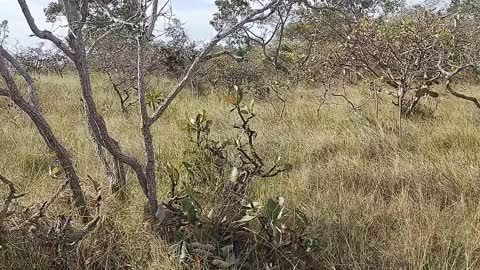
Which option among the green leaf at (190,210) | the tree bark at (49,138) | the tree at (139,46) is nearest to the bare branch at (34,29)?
the tree at (139,46)

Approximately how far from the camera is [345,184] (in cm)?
258

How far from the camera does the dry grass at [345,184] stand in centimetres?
186

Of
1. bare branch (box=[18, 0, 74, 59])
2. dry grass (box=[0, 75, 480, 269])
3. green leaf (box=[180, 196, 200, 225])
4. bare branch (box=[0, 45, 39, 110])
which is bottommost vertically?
dry grass (box=[0, 75, 480, 269])

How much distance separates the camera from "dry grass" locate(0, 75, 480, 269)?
186 centimetres

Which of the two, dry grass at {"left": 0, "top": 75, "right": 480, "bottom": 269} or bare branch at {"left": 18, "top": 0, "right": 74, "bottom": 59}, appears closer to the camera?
bare branch at {"left": 18, "top": 0, "right": 74, "bottom": 59}

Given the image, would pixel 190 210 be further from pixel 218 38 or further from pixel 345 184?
pixel 345 184

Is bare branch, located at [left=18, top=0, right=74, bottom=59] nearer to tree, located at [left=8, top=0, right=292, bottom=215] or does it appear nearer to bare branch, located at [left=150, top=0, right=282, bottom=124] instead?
tree, located at [left=8, top=0, right=292, bottom=215]

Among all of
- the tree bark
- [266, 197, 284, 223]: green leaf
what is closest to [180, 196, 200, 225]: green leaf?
[266, 197, 284, 223]: green leaf

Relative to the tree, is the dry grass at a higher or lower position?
lower

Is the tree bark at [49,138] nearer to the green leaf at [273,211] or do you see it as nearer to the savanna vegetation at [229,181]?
the savanna vegetation at [229,181]

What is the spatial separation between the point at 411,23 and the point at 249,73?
4380 millimetres

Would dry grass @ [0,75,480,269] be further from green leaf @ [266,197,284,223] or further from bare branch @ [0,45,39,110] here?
bare branch @ [0,45,39,110]

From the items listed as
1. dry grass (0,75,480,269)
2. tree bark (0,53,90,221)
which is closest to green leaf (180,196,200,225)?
dry grass (0,75,480,269)

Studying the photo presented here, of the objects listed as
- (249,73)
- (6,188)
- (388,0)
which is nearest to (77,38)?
(6,188)
